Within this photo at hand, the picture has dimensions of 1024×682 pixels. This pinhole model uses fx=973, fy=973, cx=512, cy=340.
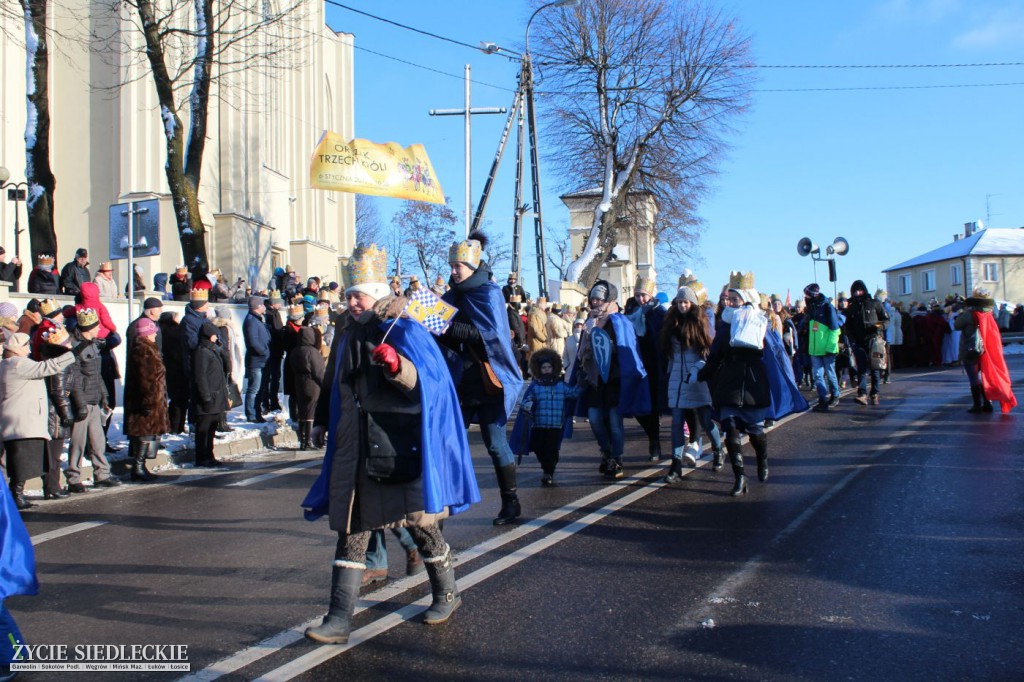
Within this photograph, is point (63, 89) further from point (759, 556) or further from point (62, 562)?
point (759, 556)

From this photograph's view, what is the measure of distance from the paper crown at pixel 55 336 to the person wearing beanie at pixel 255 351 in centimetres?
523

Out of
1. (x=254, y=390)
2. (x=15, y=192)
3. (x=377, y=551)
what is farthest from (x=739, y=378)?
(x=15, y=192)

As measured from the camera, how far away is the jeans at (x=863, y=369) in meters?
15.7

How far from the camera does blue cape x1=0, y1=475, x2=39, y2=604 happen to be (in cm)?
424

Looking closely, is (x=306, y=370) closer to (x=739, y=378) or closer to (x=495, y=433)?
(x=495, y=433)

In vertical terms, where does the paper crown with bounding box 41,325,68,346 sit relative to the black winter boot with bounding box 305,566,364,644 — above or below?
above

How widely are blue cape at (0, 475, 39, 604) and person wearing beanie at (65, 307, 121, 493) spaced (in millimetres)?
5051

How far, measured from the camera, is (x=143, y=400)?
10141mm

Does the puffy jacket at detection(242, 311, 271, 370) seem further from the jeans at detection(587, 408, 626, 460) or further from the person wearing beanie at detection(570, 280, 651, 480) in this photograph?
the jeans at detection(587, 408, 626, 460)

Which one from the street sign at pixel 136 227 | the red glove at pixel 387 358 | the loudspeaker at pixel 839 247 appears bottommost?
the red glove at pixel 387 358

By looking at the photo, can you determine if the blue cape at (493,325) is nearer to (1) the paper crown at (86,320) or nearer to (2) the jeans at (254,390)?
(1) the paper crown at (86,320)

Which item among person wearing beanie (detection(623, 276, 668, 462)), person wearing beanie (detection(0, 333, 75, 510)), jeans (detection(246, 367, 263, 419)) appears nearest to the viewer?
person wearing beanie (detection(0, 333, 75, 510))

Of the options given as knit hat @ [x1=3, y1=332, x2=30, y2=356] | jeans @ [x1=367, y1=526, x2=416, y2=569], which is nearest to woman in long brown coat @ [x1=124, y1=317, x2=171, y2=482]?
knit hat @ [x1=3, y1=332, x2=30, y2=356]

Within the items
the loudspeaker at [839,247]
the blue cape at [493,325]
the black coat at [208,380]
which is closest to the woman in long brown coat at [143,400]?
the black coat at [208,380]
